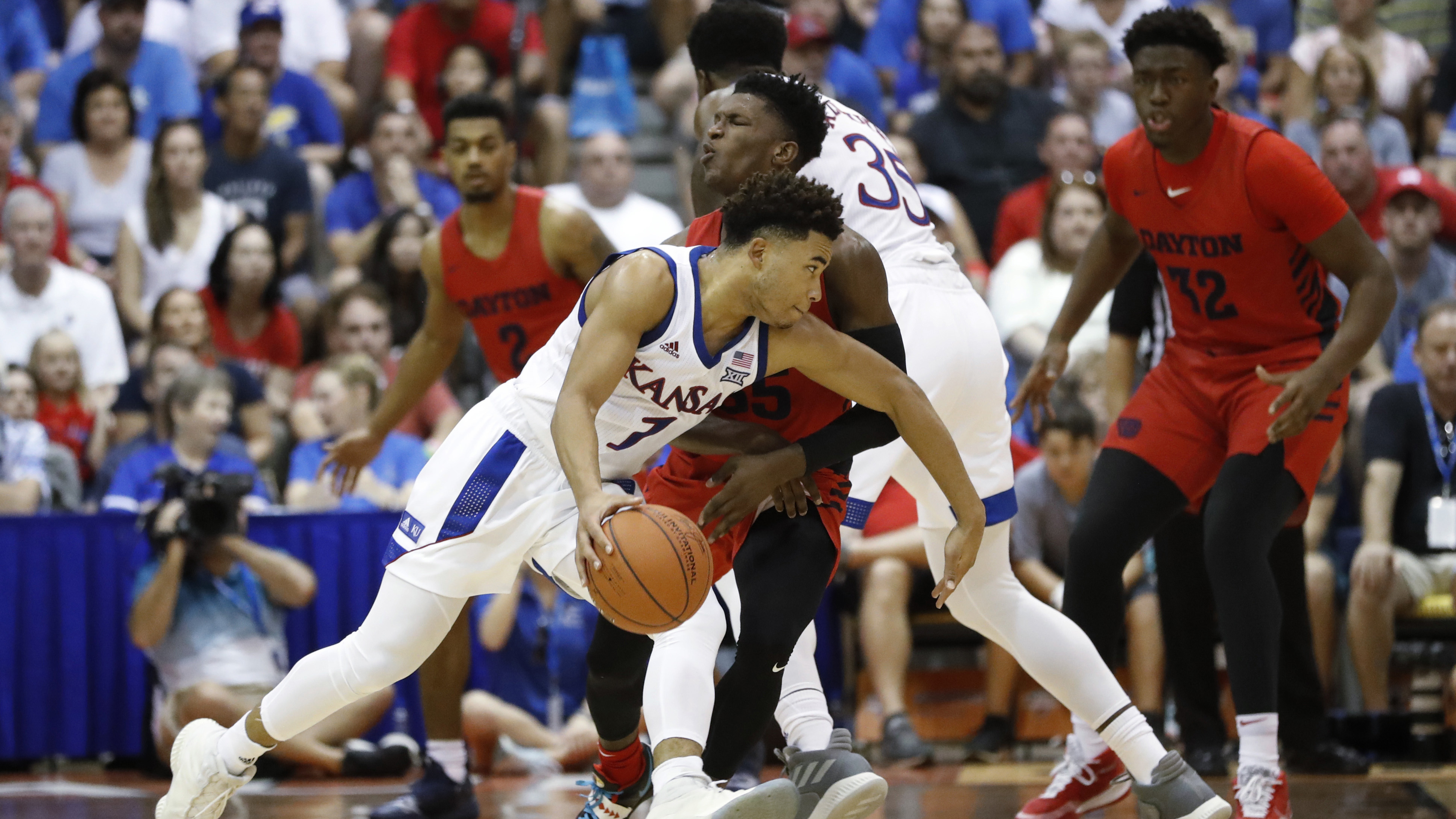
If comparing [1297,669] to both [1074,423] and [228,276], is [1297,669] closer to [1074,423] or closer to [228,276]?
[1074,423]

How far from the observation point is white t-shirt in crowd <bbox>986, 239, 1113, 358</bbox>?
7.83m

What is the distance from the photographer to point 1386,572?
246 inches

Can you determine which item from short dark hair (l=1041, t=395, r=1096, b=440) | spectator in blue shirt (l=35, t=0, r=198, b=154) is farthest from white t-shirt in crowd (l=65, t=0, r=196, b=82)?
short dark hair (l=1041, t=395, r=1096, b=440)

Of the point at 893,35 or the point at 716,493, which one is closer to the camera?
the point at 716,493

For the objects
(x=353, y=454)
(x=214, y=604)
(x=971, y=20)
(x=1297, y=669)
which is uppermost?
(x=971, y=20)

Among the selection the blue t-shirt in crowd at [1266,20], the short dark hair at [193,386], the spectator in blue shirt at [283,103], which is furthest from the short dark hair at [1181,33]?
the blue t-shirt in crowd at [1266,20]

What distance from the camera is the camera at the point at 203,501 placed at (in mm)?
6180

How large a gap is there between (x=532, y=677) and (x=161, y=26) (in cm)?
558

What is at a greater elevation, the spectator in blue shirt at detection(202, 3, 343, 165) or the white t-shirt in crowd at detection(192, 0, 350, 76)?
the white t-shirt in crowd at detection(192, 0, 350, 76)

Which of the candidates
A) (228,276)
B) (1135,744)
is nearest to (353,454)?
(1135,744)

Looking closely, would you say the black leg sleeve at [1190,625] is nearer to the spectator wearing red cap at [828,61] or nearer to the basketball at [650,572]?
the basketball at [650,572]

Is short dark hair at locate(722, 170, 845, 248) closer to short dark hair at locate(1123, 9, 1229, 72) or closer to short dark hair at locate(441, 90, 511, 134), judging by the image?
short dark hair at locate(1123, 9, 1229, 72)

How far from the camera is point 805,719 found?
13.4ft

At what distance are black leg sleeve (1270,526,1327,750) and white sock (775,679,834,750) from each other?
2382 mm
